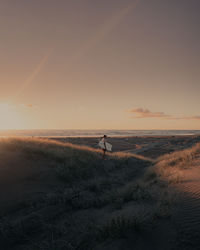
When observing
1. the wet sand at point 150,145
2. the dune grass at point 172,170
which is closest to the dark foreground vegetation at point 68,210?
the dune grass at point 172,170

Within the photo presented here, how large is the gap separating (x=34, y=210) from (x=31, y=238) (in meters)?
1.76

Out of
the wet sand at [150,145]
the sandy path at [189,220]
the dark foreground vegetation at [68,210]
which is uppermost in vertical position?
the sandy path at [189,220]

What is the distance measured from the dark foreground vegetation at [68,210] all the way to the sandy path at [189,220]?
281mm

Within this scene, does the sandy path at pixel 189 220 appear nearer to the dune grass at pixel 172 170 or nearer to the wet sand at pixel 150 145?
the dune grass at pixel 172 170

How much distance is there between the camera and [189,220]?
4.61 meters

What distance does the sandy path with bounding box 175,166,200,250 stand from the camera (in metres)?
3.80

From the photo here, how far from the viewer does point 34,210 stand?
632 centimetres

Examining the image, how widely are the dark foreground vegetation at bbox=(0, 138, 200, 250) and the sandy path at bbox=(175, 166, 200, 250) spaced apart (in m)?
0.28

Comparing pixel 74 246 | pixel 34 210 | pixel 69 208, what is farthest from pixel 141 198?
pixel 34 210

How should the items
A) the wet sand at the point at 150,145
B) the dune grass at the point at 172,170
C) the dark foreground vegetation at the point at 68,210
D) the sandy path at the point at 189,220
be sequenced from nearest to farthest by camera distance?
1. the sandy path at the point at 189,220
2. the dark foreground vegetation at the point at 68,210
3. the dune grass at the point at 172,170
4. the wet sand at the point at 150,145

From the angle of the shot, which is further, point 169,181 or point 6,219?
point 169,181

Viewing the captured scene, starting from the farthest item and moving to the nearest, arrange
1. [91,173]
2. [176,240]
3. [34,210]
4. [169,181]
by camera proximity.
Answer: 1. [91,173]
2. [169,181]
3. [34,210]
4. [176,240]

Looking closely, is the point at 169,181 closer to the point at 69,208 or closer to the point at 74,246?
the point at 69,208

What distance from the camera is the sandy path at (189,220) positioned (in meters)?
3.80
